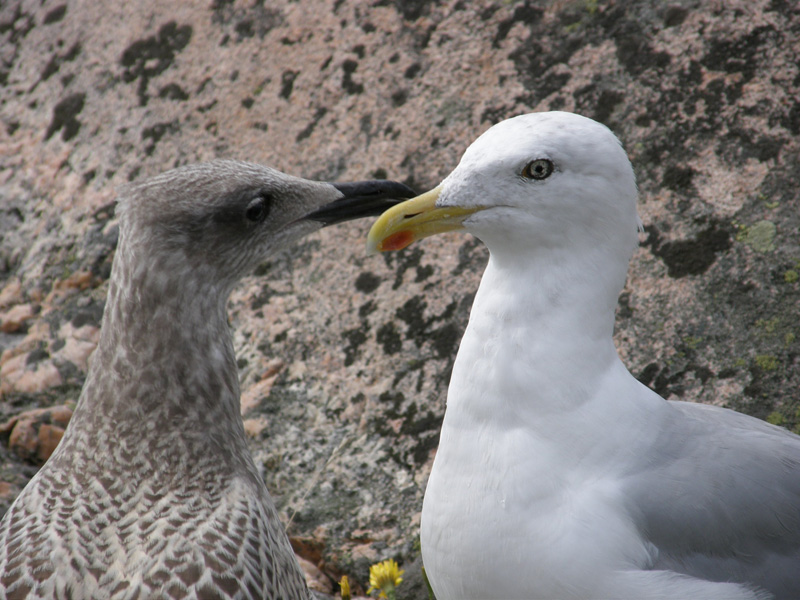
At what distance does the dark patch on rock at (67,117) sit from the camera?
16.6 ft

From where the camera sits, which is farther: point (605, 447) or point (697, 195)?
point (697, 195)

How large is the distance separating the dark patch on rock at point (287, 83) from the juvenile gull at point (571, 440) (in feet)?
7.81

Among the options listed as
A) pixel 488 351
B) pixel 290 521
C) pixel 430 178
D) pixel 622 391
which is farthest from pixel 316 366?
pixel 622 391

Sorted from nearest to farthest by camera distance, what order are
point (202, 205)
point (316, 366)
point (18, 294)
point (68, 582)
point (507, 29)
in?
point (68, 582)
point (202, 205)
point (316, 366)
point (507, 29)
point (18, 294)

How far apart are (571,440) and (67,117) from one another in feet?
13.4

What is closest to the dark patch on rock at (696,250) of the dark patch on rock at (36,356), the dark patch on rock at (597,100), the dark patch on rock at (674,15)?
the dark patch on rock at (597,100)

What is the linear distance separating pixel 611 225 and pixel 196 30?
3.54 metres

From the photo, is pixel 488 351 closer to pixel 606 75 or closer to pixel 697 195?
pixel 697 195

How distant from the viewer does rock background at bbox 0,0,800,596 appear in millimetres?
3484

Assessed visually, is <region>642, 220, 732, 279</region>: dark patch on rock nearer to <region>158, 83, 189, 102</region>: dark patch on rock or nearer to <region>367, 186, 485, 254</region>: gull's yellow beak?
<region>367, 186, 485, 254</region>: gull's yellow beak

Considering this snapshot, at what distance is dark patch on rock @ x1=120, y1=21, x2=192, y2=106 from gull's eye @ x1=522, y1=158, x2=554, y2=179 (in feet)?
10.9

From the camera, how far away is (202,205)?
2.87m

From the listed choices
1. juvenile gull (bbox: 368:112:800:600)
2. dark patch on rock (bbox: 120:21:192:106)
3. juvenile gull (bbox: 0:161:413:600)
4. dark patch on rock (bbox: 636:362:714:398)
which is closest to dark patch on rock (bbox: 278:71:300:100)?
dark patch on rock (bbox: 120:21:192:106)

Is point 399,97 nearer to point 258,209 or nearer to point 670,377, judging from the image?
point 258,209
